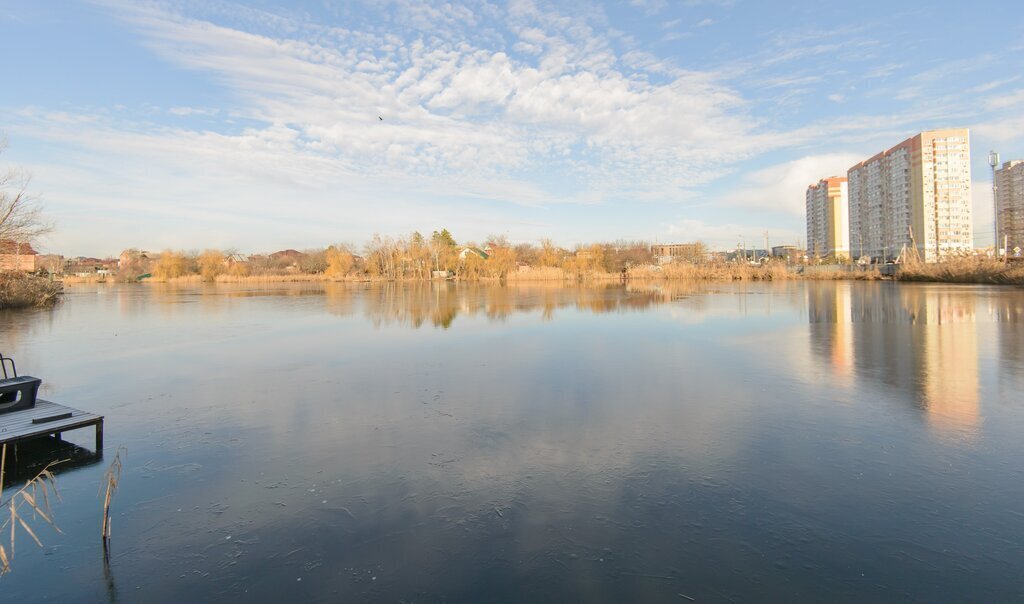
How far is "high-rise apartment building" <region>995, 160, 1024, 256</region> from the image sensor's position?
68000 mm

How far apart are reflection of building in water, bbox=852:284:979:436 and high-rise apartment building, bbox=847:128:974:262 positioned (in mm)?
61236

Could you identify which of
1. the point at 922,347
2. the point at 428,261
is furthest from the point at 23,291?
the point at 428,261

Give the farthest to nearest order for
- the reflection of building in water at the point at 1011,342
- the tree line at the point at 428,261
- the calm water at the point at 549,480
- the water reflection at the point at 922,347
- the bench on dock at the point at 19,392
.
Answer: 1. the tree line at the point at 428,261
2. the reflection of building in water at the point at 1011,342
3. the water reflection at the point at 922,347
4. the bench on dock at the point at 19,392
5. the calm water at the point at 549,480

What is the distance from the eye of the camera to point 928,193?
72.6 metres

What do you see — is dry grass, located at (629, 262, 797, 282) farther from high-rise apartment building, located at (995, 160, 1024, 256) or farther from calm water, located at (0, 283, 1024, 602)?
calm water, located at (0, 283, 1024, 602)

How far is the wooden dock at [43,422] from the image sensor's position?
16.1 feet

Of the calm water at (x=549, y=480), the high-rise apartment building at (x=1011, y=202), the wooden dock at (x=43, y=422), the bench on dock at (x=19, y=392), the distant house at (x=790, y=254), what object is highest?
the high-rise apartment building at (x=1011, y=202)

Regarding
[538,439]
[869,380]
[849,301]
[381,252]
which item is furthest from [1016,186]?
[538,439]

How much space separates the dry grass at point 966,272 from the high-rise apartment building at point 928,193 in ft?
94.7

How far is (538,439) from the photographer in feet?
17.9

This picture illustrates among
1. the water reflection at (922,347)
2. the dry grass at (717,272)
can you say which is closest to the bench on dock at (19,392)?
the water reflection at (922,347)

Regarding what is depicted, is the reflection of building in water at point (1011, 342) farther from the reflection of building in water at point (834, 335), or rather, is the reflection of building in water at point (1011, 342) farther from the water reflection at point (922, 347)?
the reflection of building in water at point (834, 335)

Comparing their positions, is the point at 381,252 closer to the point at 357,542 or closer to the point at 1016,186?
the point at 357,542

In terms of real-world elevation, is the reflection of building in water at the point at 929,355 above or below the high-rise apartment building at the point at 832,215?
below
